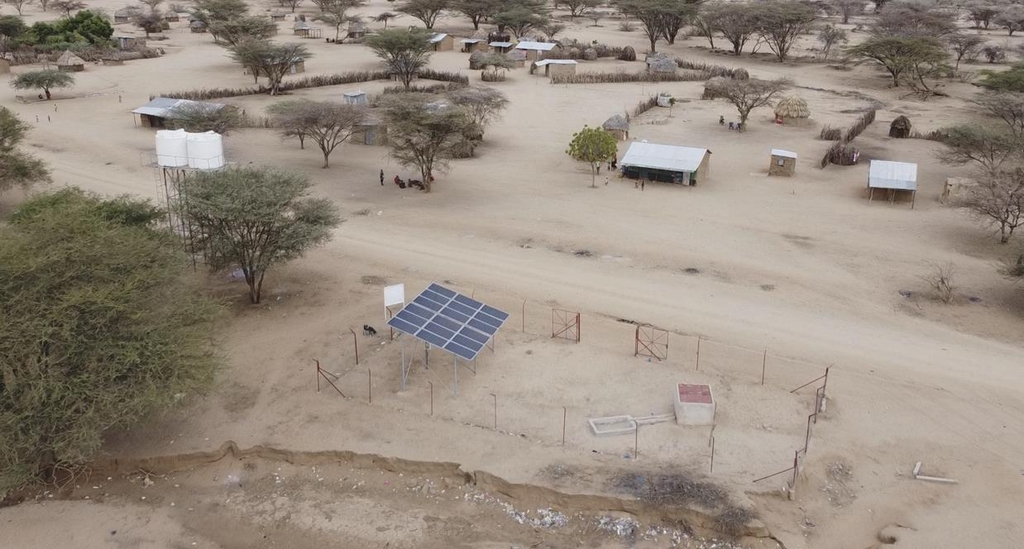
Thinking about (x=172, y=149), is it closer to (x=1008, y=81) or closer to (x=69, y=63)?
(x=69, y=63)

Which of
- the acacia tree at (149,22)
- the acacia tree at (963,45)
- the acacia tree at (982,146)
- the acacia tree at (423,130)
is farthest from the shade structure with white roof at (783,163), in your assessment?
the acacia tree at (149,22)

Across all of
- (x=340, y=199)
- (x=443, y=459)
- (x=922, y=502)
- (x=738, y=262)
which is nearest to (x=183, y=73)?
(x=340, y=199)

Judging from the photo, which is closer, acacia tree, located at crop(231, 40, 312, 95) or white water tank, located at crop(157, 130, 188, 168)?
white water tank, located at crop(157, 130, 188, 168)

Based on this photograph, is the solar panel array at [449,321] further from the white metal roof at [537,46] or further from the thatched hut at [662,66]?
the white metal roof at [537,46]

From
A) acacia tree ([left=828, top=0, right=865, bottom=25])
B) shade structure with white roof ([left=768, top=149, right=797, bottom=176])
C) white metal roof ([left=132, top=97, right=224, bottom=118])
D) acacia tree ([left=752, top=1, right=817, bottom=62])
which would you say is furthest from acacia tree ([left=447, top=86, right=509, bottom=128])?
acacia tree ([left=828, top=0, right=865, bottom=25])

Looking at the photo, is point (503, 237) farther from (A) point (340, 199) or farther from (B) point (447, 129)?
(A) point (340, 199)

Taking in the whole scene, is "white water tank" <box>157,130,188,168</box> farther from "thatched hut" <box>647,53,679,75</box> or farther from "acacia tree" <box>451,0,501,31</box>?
"acacia tree" <box>451,0,501,31</box>

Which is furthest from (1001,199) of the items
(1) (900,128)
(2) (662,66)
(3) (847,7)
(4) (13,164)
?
(3) (847,7)
